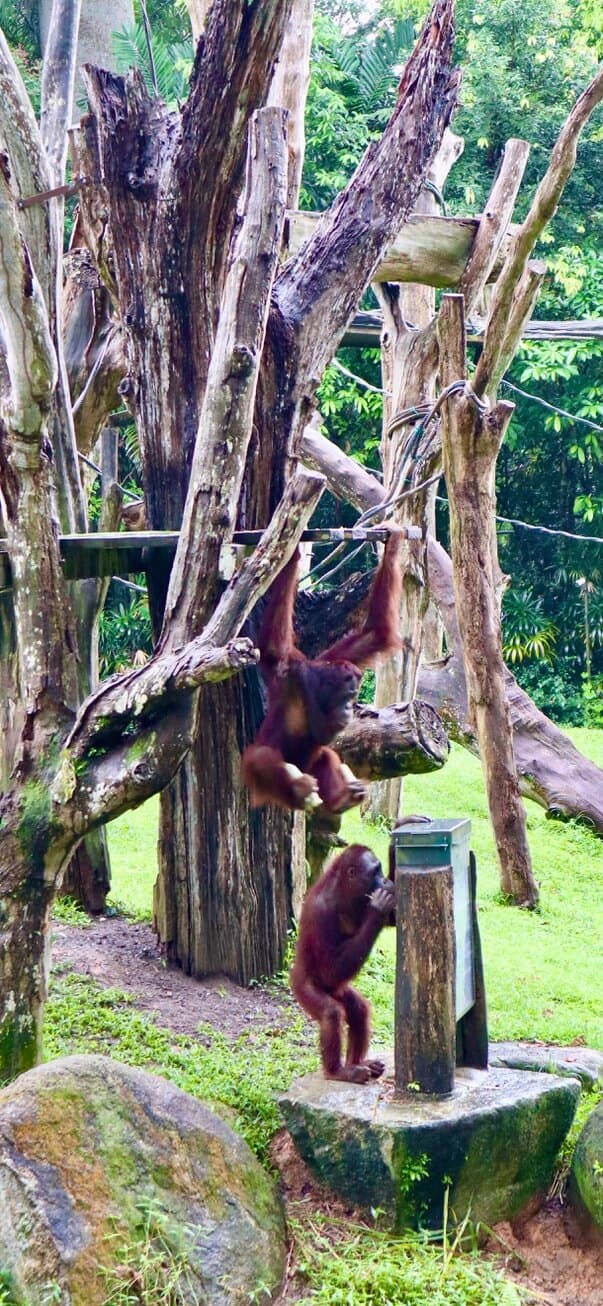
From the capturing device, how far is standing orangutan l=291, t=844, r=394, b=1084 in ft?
13.8

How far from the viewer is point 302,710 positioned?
15.2ft

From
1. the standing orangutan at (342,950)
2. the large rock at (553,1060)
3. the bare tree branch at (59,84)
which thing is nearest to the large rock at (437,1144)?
the standing orangutan at (342,950)

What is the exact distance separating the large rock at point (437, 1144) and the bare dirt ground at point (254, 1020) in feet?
0.31

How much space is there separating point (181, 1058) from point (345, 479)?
174 inches

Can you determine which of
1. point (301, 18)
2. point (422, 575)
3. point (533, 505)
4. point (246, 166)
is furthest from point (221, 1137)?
point (533, 505)

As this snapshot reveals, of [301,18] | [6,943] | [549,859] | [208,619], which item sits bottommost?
[549,859]

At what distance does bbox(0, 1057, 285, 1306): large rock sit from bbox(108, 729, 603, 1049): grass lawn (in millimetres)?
1527

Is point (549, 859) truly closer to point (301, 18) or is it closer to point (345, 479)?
point (345, 479)

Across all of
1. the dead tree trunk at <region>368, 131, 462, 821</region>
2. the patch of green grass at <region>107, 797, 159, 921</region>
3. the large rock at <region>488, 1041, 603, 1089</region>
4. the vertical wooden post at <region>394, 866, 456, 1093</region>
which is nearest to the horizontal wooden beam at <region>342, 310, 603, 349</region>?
the dead tree trunk at <region>368, 131, 462, 821</region>

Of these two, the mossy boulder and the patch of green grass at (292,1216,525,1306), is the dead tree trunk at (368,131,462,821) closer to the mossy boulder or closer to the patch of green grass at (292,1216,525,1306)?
the mossy boulder

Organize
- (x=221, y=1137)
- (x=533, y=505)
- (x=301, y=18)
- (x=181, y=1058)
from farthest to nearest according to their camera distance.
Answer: (x=533, y=505)
(x=301, y=18)
(x=181, y=1058)
(x=221, y=1137)

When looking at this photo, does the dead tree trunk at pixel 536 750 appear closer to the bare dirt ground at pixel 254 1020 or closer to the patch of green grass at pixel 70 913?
the patch of green grass at pixel 70 913

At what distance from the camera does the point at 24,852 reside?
3848mm

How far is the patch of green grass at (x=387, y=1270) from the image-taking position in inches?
135
